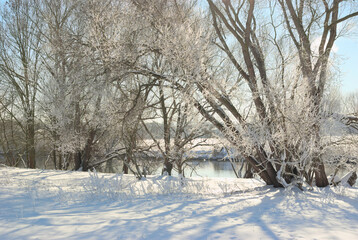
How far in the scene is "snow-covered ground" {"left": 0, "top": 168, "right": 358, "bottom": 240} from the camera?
421cm

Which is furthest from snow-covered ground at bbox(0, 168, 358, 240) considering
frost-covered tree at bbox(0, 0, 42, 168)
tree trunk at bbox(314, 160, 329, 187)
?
frost-covered tree at bbox(0, 0, 42, 168)

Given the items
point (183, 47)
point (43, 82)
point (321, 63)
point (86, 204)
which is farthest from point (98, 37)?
point (43, 82)

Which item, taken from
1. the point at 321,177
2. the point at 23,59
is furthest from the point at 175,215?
the point at 23,59

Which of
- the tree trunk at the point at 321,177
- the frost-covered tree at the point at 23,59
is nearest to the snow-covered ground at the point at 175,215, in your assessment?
the tree trunk at the point at 321,177

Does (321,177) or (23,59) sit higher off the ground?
(23,59)

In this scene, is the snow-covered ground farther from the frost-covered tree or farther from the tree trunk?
the frost-covered tree

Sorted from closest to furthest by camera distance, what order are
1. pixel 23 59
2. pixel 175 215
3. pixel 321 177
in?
1. pixel 175 215
2. pixel 321 177
3. pixel 23 59

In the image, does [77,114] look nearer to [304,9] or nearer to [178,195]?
[178,195]

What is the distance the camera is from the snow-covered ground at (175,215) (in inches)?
166

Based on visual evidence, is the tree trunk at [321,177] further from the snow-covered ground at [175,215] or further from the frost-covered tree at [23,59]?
the frost-covered tree at [23,59]

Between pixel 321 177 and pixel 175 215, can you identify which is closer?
pixel 175 215

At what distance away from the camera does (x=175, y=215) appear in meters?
5.26

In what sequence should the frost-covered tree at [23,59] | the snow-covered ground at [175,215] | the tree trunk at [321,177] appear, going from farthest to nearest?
the frost-covered tree at [23,59], the tree trunk at [321,177], the snow-covered ground at [175,215]

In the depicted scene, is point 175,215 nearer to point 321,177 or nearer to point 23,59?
point 321,177
